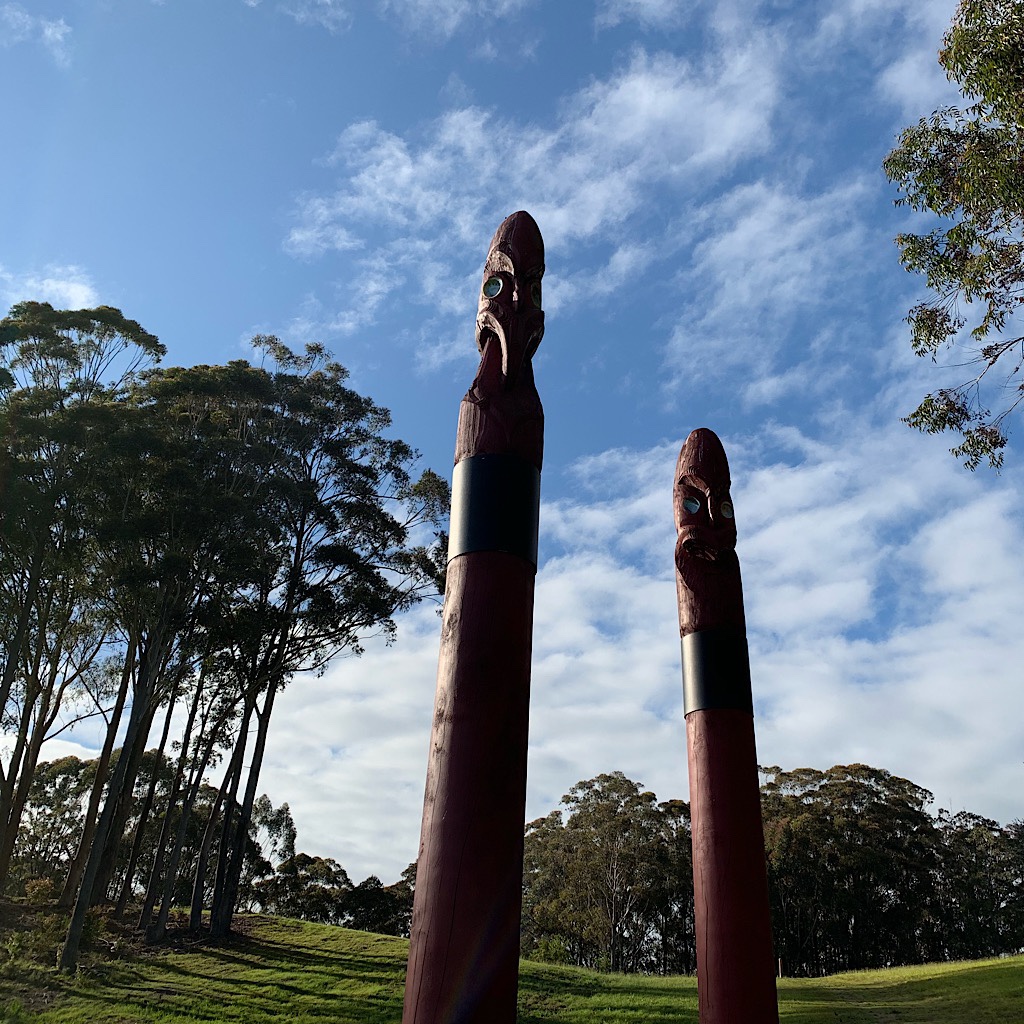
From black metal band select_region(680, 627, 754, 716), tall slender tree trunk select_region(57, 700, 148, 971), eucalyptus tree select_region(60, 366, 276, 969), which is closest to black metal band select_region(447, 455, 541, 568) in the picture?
black metal band select_region(680, 627, 754, 716)

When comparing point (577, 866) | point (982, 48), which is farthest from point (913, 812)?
point (982, 48)

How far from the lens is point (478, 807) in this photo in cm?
311

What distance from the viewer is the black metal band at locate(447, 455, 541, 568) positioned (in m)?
3.65

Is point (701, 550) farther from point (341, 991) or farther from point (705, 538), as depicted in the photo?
point (341, 991)

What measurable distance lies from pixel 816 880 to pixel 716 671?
1066 inches

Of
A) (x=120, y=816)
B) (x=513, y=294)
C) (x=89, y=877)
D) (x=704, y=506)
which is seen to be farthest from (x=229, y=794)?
(x=513, y=294)

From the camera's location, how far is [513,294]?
14.4 feet

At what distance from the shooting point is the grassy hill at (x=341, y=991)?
12.9m

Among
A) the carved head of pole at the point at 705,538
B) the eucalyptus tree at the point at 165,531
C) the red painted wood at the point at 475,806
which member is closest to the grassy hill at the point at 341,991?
the eucalyptus tree at the point at 165,531

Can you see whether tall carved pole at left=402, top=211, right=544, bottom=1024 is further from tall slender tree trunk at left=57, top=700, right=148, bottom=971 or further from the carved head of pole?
tall slender tree trunk at left=57, top=700, right=148, bottom=971

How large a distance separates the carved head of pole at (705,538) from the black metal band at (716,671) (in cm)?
9

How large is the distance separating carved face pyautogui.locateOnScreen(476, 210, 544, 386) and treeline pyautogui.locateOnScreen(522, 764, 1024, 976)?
2665cm

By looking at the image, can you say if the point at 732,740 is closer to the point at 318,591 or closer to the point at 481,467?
the point at 481,467

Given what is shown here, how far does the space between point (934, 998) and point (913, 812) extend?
57.1ft
